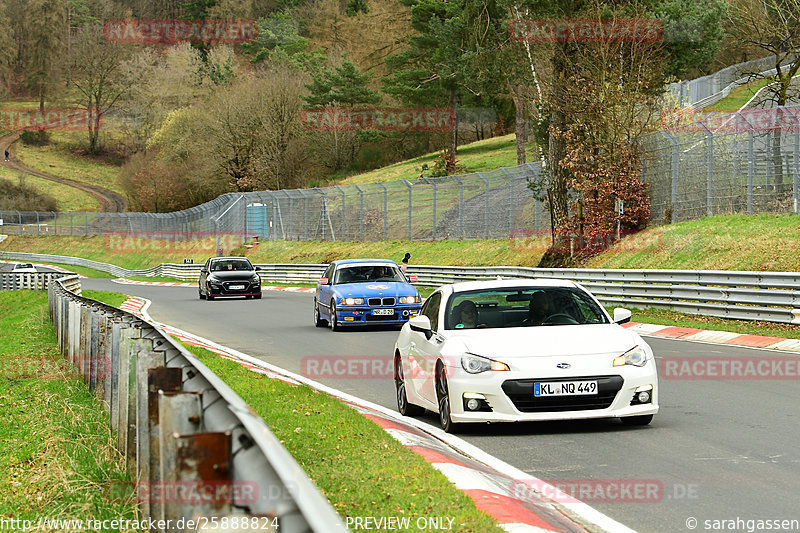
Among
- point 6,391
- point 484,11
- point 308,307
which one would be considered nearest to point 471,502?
point 6,391

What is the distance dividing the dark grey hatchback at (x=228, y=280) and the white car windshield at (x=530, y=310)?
27.6 meters

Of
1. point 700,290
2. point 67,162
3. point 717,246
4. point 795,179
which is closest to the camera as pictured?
point 700,290

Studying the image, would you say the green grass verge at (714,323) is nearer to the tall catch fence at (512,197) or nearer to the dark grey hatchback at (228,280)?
the tall catch fence at (512,197)

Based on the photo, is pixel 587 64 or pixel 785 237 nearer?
A: pixel 785 237

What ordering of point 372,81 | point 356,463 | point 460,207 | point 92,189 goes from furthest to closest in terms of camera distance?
point 92,189, point 372,81, point 460,207, point 356,463

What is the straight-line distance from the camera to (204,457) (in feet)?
10.7

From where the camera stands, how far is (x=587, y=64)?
32.4 m

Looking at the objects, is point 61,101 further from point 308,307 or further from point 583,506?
point 583,506

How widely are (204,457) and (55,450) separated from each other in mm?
5488

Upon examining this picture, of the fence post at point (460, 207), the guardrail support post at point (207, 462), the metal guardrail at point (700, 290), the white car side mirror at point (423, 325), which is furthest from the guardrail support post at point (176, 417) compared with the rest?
the fence post at point (460, 207)

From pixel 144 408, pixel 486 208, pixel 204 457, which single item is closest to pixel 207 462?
pixel 204 457

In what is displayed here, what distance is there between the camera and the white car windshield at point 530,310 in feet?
35.3

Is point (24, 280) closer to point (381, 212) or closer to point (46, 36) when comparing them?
point (381, 212)

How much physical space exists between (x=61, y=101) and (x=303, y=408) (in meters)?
150
